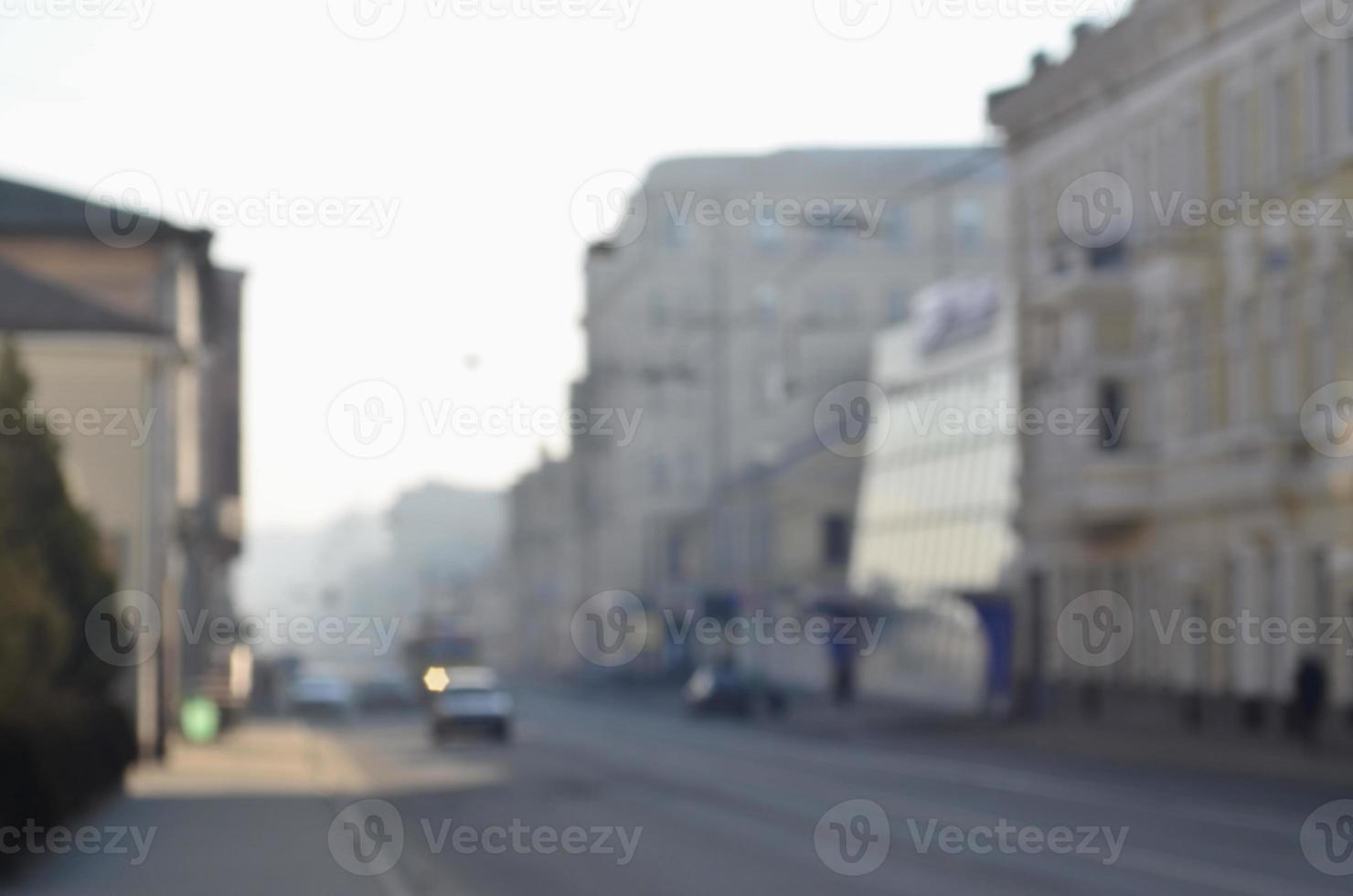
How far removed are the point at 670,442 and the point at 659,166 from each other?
13.6 meters

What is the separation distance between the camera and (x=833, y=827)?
24.9 metres

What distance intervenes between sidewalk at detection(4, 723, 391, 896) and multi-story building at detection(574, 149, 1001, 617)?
2263 inches

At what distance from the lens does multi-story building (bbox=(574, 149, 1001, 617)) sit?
345 ft

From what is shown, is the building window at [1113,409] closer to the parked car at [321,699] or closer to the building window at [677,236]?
the parked car at [321,699]

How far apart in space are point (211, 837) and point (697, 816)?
540cm

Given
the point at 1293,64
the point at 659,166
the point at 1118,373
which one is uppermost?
the point at 659,166

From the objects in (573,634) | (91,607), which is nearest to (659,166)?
(573,634)

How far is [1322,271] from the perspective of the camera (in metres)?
40.1

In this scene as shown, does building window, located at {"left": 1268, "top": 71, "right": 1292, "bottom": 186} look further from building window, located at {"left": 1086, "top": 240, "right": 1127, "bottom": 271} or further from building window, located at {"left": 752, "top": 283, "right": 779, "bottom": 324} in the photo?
building window, located at {"left": 752, "top": 283, "right": 779, "bottom": 324}

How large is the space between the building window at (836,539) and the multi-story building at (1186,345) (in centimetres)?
3527

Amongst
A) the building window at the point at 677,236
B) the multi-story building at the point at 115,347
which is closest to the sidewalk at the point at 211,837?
the multi-story building at the point at 115,347

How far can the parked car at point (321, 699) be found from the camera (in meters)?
77.5

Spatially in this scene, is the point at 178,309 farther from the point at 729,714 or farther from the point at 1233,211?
the point at 729,714

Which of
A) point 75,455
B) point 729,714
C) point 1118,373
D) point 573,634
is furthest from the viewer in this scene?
point 573,634
